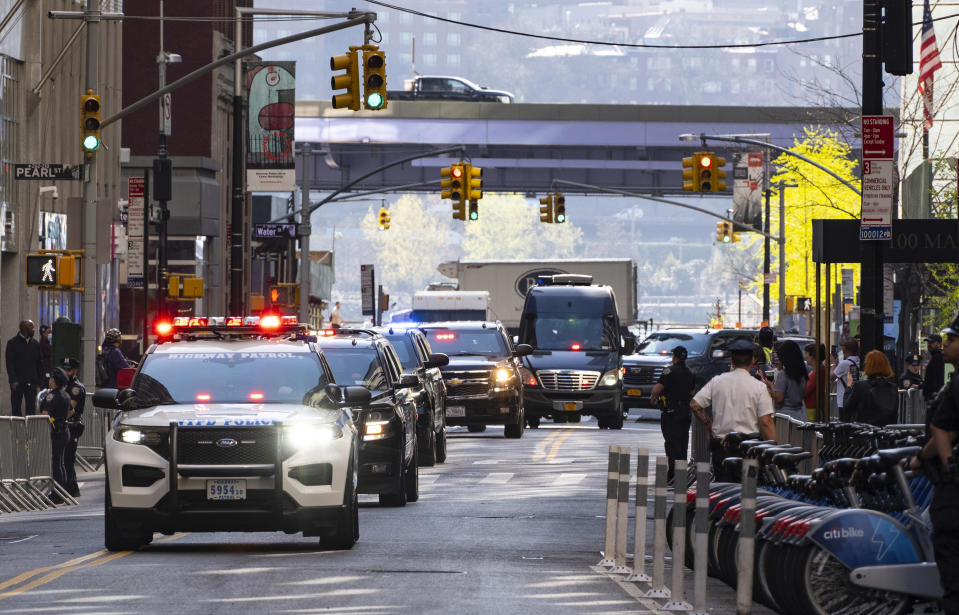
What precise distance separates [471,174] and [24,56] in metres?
14.7

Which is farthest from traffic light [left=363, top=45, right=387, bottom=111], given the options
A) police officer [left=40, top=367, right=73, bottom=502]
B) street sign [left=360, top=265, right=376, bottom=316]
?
street sign [left=360, top=265, right=376, bottom=316]

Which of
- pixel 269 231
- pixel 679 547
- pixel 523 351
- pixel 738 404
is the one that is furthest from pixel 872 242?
pixel 269 231

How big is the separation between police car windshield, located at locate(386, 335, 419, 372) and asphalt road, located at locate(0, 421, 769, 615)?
6.14 meters

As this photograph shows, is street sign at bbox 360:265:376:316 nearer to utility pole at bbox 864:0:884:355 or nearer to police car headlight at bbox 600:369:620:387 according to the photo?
police car headlight at bbox 600:369:620:387

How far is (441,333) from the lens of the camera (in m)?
37.6

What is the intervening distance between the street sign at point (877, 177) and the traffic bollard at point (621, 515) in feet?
19.9

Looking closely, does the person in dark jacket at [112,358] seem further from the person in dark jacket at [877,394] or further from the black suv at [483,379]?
the person in dark jacket at [877,394]

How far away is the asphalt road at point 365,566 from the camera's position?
13203 millimetres

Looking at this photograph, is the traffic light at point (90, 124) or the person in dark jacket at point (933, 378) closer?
the person in dark jacket at point (933, 378)

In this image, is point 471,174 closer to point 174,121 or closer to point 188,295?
point 188,295

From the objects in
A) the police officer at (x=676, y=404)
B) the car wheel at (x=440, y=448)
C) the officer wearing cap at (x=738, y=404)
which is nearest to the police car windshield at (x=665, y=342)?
the car wheel at (x=440, y=448)

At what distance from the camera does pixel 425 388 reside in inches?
1093

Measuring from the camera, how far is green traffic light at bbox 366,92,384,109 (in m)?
30.7

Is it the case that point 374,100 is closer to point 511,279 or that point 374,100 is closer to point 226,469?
point 226,469
